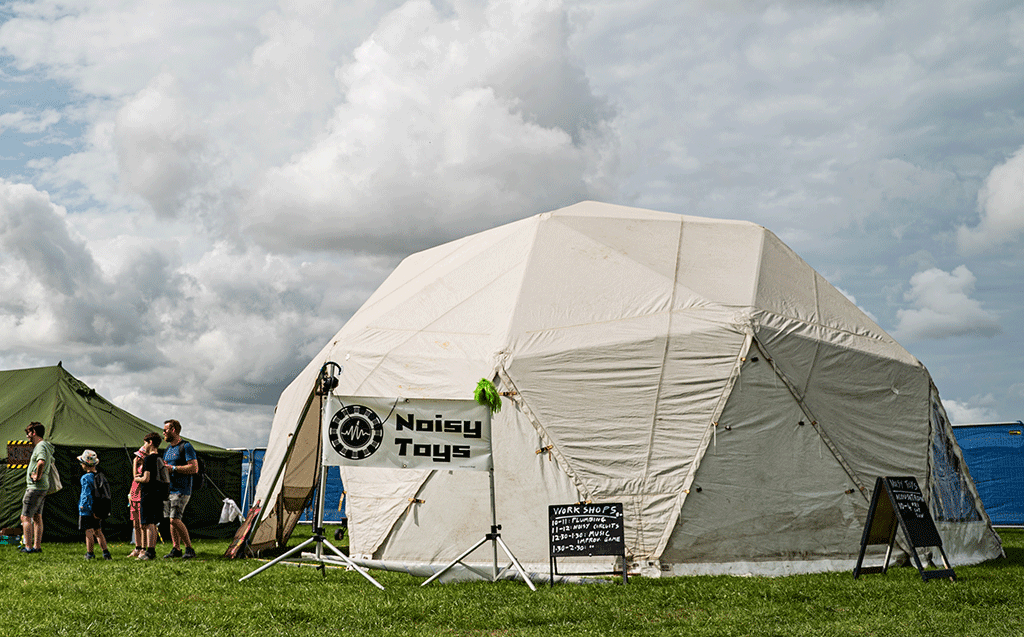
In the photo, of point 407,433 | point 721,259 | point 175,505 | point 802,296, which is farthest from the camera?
point 721,259

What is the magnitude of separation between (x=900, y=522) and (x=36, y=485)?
11.2 m

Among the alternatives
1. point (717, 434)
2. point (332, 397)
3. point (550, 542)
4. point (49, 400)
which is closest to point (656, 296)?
point (717, 434)

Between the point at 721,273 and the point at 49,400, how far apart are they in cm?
1358

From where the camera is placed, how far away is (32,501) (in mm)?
11555

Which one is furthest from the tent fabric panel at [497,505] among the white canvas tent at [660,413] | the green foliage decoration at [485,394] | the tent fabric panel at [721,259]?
the tent fabric panel at [721,259]

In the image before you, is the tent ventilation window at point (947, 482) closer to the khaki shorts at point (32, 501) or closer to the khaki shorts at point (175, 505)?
the khaki shorts at point (175, 505)

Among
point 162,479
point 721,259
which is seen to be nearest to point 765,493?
point 721,259

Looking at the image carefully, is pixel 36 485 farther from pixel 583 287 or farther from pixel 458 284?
pixel 583 287

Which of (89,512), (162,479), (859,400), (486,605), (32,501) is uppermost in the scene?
(859,400)

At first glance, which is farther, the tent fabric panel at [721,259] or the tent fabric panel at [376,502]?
the tent fabric panel at [721,259]

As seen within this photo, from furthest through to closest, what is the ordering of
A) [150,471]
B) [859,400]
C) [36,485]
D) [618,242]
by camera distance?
[618,242]
[36,485]
[859,400]
[150,471]

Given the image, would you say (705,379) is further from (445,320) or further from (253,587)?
(253,587)

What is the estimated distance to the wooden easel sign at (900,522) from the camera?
28.4 ft

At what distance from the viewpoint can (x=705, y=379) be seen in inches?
400
